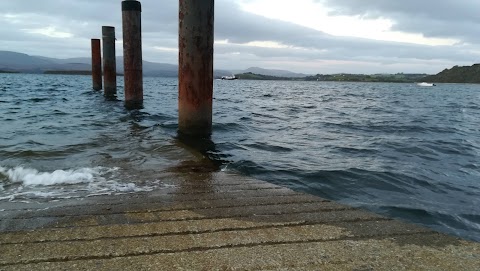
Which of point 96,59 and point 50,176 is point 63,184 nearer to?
point 50,176

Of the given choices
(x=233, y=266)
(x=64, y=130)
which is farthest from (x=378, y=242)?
(x=64, y=130)

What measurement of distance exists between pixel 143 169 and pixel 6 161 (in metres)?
2.42

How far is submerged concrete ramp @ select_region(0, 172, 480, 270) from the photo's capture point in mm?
2307

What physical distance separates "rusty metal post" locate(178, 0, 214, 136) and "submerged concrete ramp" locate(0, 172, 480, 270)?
3.55 meters

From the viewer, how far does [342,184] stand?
5.41 metres

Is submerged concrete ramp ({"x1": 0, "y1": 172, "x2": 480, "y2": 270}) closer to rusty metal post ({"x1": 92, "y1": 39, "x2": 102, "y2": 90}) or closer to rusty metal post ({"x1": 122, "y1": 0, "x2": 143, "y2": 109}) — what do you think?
rusty metal post ({"x1": 122, "y1": 0, "x2": 143, "y2": 109})

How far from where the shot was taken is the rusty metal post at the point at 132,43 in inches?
468

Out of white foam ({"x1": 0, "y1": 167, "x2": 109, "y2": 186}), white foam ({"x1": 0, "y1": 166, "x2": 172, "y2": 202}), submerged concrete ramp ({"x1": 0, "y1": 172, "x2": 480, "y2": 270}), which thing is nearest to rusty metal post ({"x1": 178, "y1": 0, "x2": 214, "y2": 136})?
white foam ({"x1": 0, "y1": 166, "x2": 172, "y2": 202})

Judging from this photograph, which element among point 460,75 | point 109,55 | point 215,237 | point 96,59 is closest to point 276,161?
point 215,237

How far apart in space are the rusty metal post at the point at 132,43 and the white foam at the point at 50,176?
7.69 metres

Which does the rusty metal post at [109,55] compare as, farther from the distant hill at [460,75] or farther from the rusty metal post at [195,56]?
the distant hill at [460,75]

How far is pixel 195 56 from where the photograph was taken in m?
6.74

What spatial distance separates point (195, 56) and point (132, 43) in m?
6.30

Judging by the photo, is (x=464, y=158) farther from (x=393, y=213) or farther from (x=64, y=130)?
(x=64, y=130)
